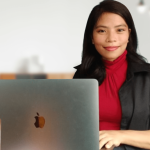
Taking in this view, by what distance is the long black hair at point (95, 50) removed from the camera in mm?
1428

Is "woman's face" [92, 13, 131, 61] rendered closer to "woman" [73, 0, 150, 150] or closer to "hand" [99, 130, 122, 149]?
"woman" [73, 0, 150, 150]

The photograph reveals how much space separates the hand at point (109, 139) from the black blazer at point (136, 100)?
269 millimetres

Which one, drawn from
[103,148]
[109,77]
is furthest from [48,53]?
[103,148]

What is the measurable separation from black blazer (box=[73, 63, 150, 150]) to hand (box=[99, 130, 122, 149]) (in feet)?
0.88

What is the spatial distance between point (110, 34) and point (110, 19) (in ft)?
0.26

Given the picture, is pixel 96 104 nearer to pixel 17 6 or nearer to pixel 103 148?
pixel 103 148

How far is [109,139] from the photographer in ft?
3.47

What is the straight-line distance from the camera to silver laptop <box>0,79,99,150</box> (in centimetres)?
89

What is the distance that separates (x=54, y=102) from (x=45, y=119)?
0.19 ft

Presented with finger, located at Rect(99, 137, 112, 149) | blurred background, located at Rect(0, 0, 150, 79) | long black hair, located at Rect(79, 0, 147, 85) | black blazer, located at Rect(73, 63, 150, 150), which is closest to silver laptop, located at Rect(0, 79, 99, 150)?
finger, located at Rect(99, 137, 112, 149)

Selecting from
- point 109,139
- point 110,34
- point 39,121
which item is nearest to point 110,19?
point 110,34

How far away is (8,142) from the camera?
917 millimetres

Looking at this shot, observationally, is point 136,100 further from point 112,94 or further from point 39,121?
point 39,121

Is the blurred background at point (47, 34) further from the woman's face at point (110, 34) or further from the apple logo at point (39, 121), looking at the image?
the apple logo at point (39, 121)
